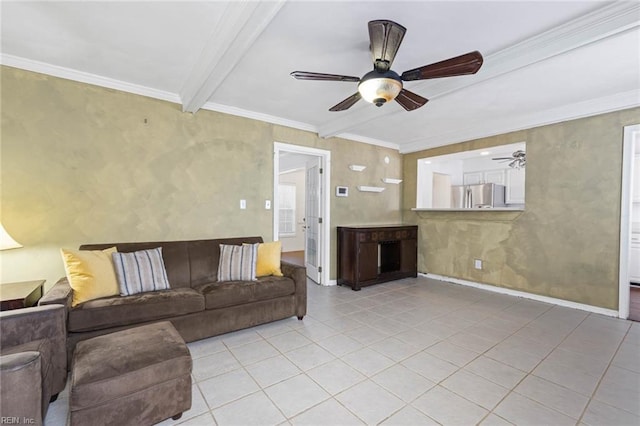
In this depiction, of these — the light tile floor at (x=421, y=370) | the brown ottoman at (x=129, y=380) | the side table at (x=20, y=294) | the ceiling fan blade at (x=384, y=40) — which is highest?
the ceiling fan blade at (x=384, y=40)

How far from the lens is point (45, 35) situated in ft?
7.14

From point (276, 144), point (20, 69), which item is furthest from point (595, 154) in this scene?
point (20, 69)

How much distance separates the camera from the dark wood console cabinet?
174 inches

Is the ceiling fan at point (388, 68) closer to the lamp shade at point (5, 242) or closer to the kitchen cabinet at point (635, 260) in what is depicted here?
the lamp shade at point (5, 242)

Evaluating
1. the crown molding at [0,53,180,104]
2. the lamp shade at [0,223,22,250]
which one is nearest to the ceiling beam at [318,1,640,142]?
the crown molding at [0,53,180,104]

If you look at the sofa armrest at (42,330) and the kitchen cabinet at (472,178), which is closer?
the sofa armrest at (42,330)

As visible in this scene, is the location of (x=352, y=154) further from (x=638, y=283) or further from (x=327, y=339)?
(x=638, y=283)

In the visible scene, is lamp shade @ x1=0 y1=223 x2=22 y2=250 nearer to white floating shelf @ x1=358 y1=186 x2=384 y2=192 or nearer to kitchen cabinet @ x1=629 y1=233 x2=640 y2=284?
white floating shelf @ x1=358 y1=186 x2=384 y2=192

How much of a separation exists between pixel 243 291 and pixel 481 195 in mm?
5703

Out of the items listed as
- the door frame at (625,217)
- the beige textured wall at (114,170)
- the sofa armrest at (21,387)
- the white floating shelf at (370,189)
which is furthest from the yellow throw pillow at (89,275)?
the door frame at (625,217)

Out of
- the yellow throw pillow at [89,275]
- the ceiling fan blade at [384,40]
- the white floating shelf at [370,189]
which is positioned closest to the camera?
the ceiling fan blade at [384,40]

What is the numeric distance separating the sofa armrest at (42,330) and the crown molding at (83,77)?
7.39 ft

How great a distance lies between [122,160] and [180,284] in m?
1.45

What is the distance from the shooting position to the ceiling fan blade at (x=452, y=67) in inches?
69.5
